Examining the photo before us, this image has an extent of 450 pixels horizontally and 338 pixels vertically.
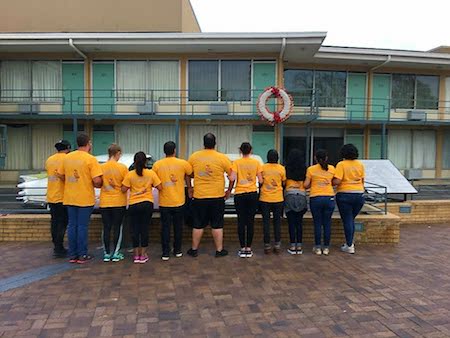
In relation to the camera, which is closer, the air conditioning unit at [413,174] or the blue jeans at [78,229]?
the blue jeans at [78,229]

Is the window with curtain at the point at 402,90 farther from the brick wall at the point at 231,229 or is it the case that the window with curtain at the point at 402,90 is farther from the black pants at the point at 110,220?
the black pants at the point at 110,220

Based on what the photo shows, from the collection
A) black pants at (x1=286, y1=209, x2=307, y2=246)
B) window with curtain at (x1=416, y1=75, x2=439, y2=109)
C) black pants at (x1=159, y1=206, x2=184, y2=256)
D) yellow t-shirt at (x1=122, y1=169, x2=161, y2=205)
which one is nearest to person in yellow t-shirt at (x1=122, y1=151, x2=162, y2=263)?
yellow t-shirt at (x1=122, y1=169, x2=161, y2=205)

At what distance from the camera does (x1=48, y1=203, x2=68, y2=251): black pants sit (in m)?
5.86

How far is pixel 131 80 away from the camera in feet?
48.9

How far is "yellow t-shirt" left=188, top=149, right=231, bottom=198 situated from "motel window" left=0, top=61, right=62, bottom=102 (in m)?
11.3

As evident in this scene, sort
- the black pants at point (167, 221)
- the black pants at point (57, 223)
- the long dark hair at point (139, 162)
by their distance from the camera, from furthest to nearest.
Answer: the black pants at point (57, 223), the black pants at point (167, 221), the long dark hair at point (139, 162)

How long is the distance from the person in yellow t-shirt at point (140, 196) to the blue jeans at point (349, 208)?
2.92 m

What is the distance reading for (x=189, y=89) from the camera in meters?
14.9

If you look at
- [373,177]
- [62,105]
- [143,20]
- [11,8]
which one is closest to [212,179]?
[373,177]

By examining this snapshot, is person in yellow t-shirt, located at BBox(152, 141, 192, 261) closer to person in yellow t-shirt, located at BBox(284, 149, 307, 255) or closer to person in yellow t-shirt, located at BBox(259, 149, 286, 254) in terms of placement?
person in yellow t-shirt, located at BBox(259, 149, 286, 254)

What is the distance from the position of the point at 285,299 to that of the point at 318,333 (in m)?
0.80

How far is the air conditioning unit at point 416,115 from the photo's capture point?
16953 millimetres

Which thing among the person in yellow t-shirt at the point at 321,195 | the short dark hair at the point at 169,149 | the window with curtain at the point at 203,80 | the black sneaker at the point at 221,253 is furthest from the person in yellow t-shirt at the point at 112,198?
the window with curtain at the point at 203,80

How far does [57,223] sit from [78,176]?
3.05 ft
